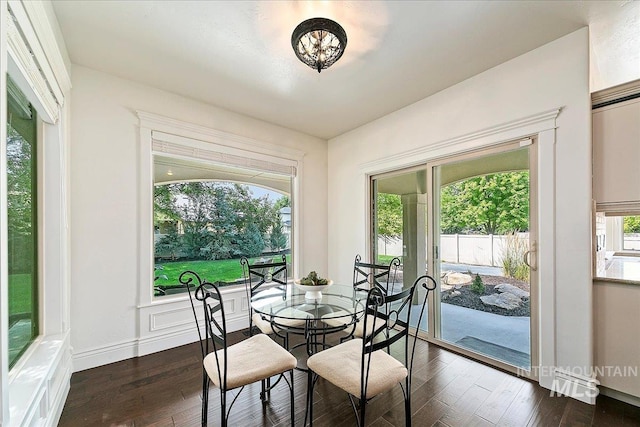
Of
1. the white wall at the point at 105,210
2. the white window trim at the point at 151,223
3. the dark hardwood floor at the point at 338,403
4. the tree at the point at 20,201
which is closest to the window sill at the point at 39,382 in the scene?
the dark hardwood floor at the point at 338,403

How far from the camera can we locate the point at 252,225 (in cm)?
394

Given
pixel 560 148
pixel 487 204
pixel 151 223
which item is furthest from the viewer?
pixel 151 223

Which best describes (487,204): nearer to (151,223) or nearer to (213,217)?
(213,217)

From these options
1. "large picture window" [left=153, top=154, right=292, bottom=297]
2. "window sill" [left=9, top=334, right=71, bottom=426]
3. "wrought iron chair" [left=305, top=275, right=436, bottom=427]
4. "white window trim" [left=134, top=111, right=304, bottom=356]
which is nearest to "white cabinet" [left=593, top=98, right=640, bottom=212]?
"wrought iron chair" [left=305, top=275, right=436, bottom=427]

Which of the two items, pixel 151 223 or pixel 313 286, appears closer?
pixel 313 286

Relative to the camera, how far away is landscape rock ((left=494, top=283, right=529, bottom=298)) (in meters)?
2.54

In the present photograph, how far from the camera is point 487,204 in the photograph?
2826 mm

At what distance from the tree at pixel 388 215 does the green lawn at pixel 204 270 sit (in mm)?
1884

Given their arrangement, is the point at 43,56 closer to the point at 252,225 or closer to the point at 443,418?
the point at 252,225

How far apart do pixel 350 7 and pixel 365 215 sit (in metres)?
2.60

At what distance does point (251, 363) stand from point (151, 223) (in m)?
2.08

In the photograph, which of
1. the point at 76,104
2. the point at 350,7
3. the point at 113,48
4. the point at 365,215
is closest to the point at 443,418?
the point at 365,215

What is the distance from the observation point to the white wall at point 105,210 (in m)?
2.57
